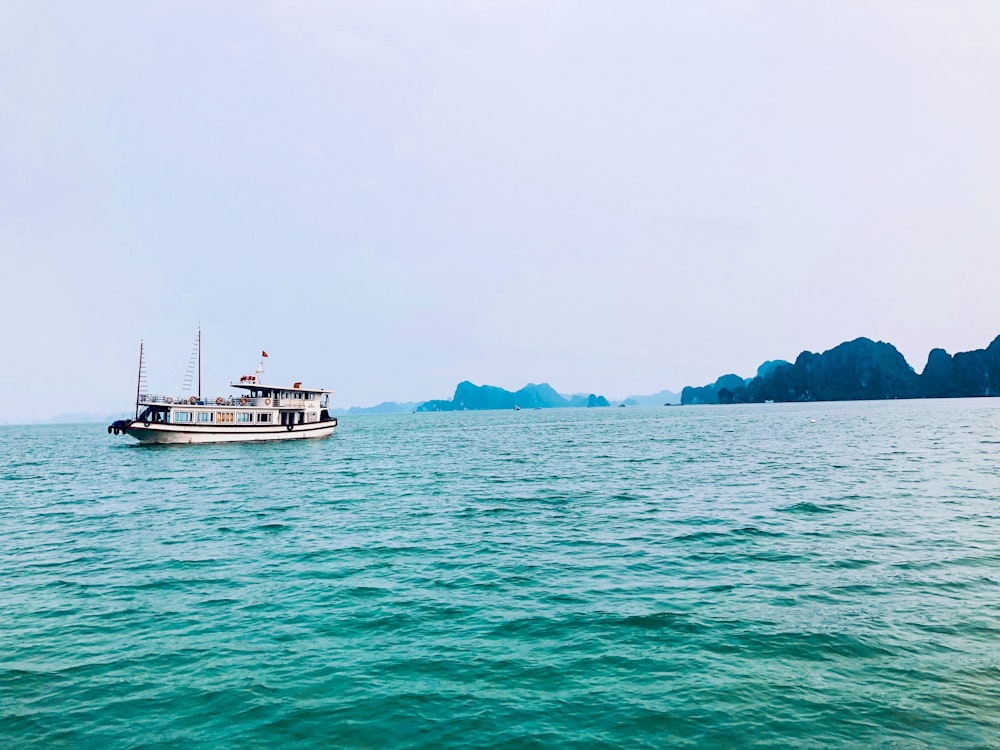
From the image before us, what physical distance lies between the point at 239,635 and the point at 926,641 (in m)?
14.8

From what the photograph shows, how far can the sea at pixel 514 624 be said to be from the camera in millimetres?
8953

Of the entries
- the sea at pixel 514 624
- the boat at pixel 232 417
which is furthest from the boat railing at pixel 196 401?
the sea at pixel 514 624

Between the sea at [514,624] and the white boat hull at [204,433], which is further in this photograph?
the white boat hull at [204,433]

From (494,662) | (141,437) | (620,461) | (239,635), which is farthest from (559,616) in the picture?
(141,437)

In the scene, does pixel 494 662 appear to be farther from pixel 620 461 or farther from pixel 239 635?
pixel 620 461

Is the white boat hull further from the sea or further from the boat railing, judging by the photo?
the sea

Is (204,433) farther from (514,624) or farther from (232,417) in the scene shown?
(514,624)

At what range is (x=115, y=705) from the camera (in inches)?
386

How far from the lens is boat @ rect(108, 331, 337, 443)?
240 feet

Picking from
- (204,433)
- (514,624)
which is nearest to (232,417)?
(204,433)

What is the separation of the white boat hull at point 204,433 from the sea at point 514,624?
47163 millimetres

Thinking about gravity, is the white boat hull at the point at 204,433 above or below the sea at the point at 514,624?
above

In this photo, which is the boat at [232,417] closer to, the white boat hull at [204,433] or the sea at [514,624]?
the white boat hull at [204,433]

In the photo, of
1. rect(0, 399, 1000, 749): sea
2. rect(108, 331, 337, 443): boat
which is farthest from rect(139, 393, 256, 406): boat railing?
rect(0, 399, 1000, 749): sea
